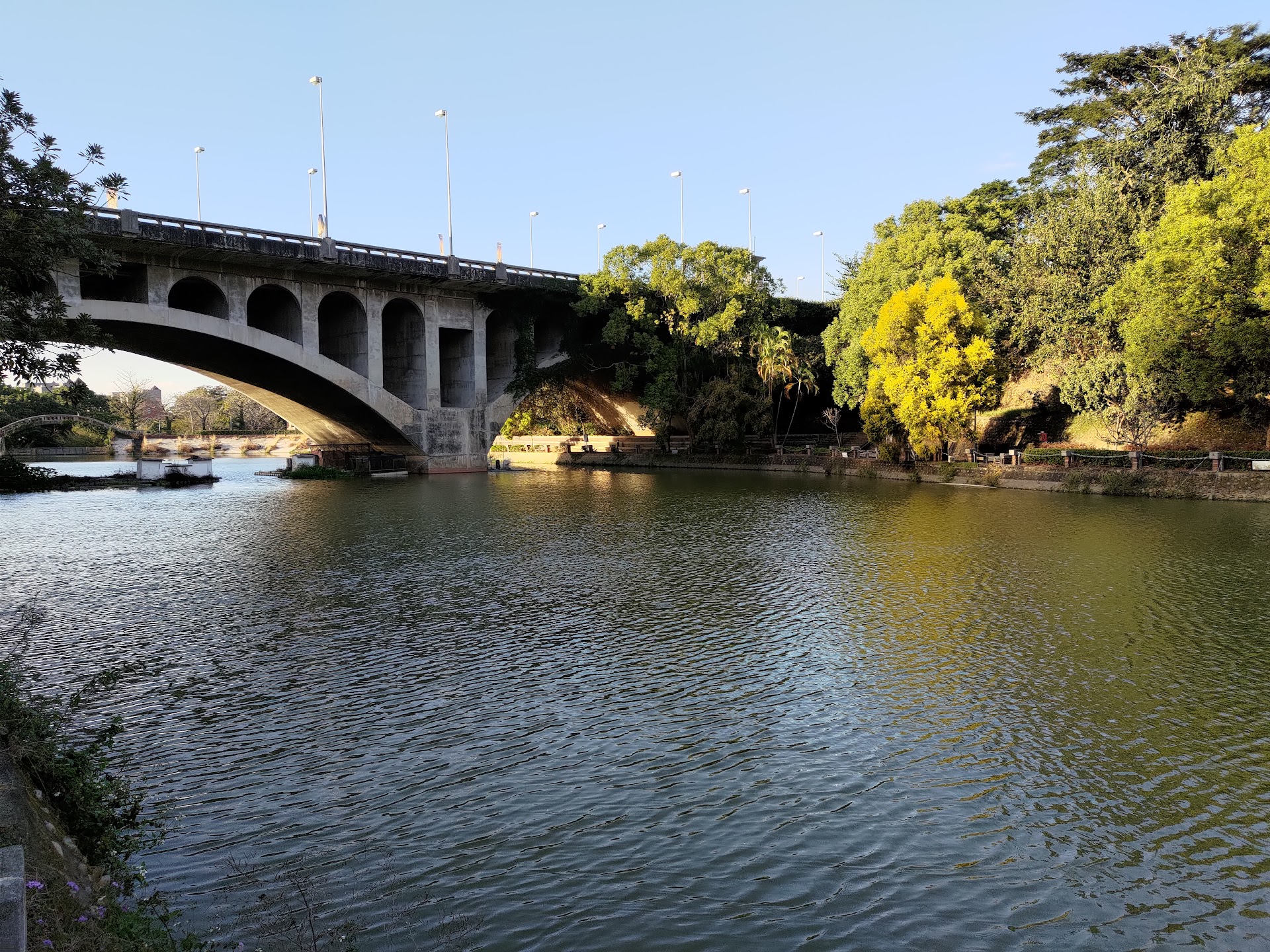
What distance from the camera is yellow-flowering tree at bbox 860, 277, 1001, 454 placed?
4634 cm

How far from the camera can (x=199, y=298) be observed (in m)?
50.9

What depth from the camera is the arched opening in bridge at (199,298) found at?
48031mm

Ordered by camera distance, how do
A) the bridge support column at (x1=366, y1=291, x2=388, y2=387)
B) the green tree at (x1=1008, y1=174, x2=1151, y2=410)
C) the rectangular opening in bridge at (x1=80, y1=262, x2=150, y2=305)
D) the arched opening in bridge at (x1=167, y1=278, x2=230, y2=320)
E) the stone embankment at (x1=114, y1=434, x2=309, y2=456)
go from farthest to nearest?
the stone embankment at (x1=114, y1=434, x2=309, y2=456), the bridge support column at (x1=366, y1=291, x2=388, y2=387), the arched opening in bridge at (x1=167, y1=278, x2=230, y2=320), the rectangular opening in bridge at (x1=80, y1=262, x2=150, y2=305), the green tree at (x1=1008, y1=174, x2=1151, y2=410)

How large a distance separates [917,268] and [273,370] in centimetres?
3907

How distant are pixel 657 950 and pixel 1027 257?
48.5 m

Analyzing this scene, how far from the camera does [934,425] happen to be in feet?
156

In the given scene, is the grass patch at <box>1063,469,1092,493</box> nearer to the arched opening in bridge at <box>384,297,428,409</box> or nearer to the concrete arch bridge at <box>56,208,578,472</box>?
the concrete arch bridge at <box>56,208,578,472</box>

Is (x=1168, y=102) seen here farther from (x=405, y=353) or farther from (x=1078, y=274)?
(x=405, y=353)

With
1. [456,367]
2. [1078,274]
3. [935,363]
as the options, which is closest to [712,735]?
[935,363]

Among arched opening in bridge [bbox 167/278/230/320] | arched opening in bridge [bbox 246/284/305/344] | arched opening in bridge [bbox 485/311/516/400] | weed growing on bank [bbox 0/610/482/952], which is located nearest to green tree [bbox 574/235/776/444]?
arched opening in bridge [bbox 485/311/516/400]

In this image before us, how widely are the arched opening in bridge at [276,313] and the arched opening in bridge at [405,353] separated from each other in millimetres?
6703

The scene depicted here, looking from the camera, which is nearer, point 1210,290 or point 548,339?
point 1210,290

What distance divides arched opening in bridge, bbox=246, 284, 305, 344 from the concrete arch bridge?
94 millimetres

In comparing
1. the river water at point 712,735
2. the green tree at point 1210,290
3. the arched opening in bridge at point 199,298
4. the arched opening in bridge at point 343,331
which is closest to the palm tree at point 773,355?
the green tree at point 1210,290
